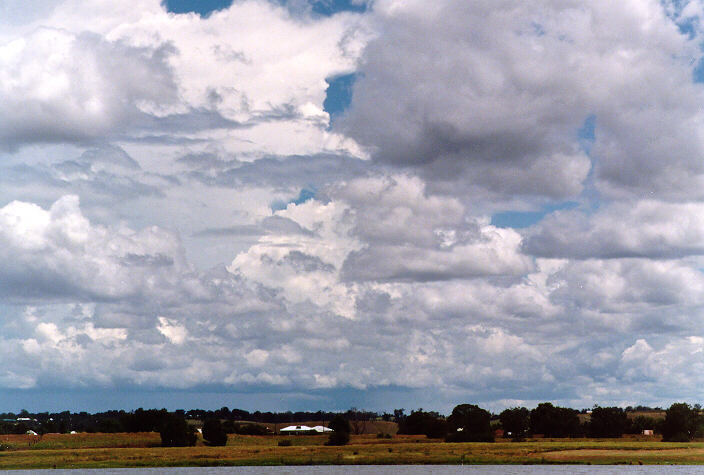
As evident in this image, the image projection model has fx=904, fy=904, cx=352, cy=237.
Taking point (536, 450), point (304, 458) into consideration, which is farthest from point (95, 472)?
point (536, 450)

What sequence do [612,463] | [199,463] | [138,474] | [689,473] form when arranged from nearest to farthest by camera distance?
[689,473] < [138,474] < [612,463] < [199,463]

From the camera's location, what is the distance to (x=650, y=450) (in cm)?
19375

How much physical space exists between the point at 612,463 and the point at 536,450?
2799 cm

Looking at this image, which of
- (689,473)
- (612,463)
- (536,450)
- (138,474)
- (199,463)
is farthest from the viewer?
(536,450)

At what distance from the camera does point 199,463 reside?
18050 centimetres

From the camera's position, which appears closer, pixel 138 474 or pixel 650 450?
pixel 138 474

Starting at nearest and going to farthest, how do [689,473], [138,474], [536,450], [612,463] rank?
[689,473] → [138,474] → [612,463] → [536,450]

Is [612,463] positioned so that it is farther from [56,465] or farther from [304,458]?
[56,465]

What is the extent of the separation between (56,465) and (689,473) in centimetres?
12102

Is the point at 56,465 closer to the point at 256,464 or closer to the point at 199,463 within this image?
the point at 199,463

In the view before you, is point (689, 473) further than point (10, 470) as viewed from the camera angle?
No

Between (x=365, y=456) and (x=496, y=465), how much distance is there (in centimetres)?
3394

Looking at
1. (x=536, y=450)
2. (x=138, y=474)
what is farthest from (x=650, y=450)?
(x=138, y=474)

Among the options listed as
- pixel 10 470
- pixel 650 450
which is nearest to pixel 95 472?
pixel 10 470
